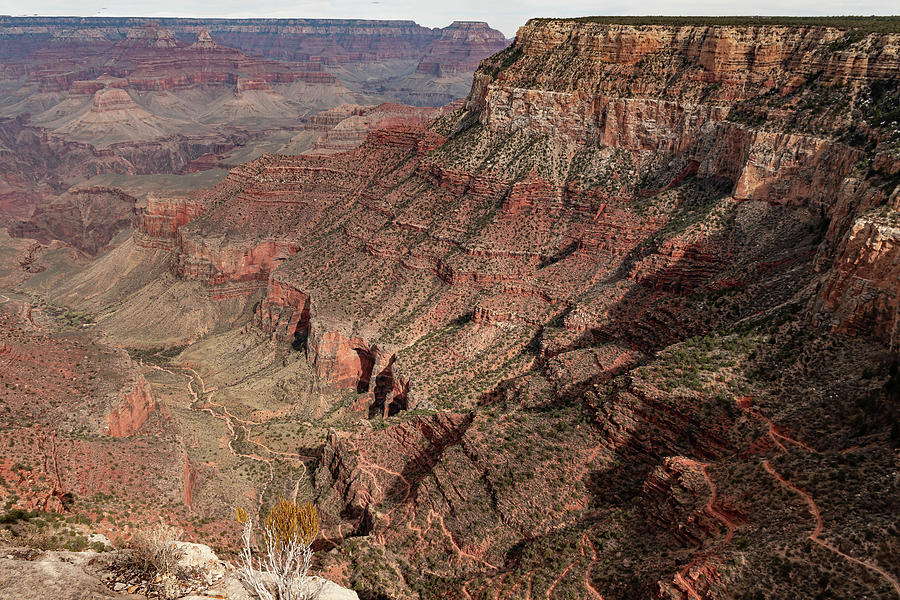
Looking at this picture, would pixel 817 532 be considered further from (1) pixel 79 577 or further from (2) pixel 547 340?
(2) pixel 547 340

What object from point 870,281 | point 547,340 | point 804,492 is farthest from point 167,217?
point 804,492

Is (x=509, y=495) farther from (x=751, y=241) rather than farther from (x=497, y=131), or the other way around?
(x=497, y=131)

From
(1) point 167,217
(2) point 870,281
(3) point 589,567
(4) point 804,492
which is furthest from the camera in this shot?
(1) point 167,217

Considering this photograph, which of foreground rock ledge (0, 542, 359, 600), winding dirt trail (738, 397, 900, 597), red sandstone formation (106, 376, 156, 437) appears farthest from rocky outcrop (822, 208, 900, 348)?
red sandstone formation (106, 376, 156, 437)

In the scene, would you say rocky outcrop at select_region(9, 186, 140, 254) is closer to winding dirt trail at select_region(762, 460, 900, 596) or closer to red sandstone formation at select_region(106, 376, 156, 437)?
red sandstone formation at select_region(106, 376, 156, 437)

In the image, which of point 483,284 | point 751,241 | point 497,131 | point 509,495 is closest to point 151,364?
point 483,284

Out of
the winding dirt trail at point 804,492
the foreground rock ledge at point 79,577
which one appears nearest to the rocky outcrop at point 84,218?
the foreground rock ledge at point 79,577

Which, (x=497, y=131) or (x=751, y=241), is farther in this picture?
(x=497, y=131)

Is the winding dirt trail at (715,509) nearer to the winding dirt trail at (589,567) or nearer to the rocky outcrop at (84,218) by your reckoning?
the winding dirt trail at (589,567)
